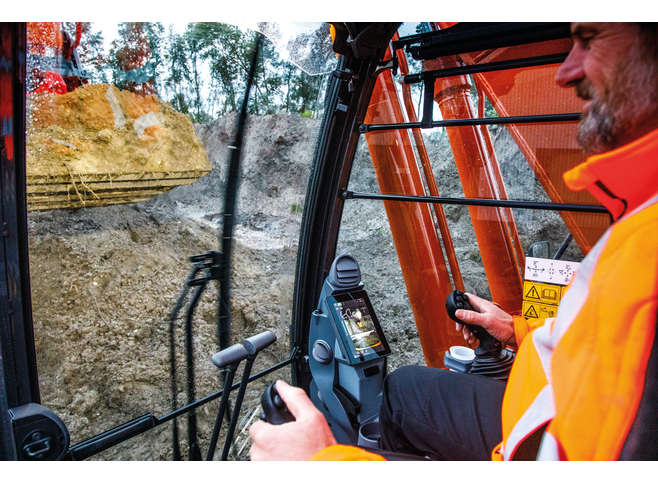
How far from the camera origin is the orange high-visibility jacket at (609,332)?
620mm

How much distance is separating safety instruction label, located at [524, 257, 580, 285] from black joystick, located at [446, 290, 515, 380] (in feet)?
1.41

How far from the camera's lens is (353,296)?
208cm

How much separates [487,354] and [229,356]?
107cm

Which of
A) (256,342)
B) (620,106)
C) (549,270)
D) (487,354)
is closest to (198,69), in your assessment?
(256,342)

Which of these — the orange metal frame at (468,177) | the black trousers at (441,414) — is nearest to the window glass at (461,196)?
the orange metal frame at (468,177)

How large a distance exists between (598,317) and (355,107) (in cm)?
167

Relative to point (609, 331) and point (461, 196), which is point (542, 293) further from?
point (609, 331)

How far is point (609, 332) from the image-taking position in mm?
638

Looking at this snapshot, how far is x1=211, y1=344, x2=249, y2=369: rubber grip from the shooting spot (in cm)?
137

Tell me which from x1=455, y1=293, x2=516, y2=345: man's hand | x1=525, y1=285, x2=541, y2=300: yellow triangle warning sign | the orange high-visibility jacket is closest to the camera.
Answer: the orange high-visibility jacket

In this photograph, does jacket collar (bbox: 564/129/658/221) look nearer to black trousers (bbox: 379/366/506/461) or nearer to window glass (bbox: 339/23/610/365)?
black trousers (bbox: 379/366/506/461)

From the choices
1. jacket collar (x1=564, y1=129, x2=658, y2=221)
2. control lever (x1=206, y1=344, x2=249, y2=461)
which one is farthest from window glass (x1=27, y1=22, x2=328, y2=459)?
jacket collar (x1=564, y1=129, x2=658, y2=221)

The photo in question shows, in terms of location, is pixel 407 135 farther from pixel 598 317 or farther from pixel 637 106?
A: pixel 598 317
